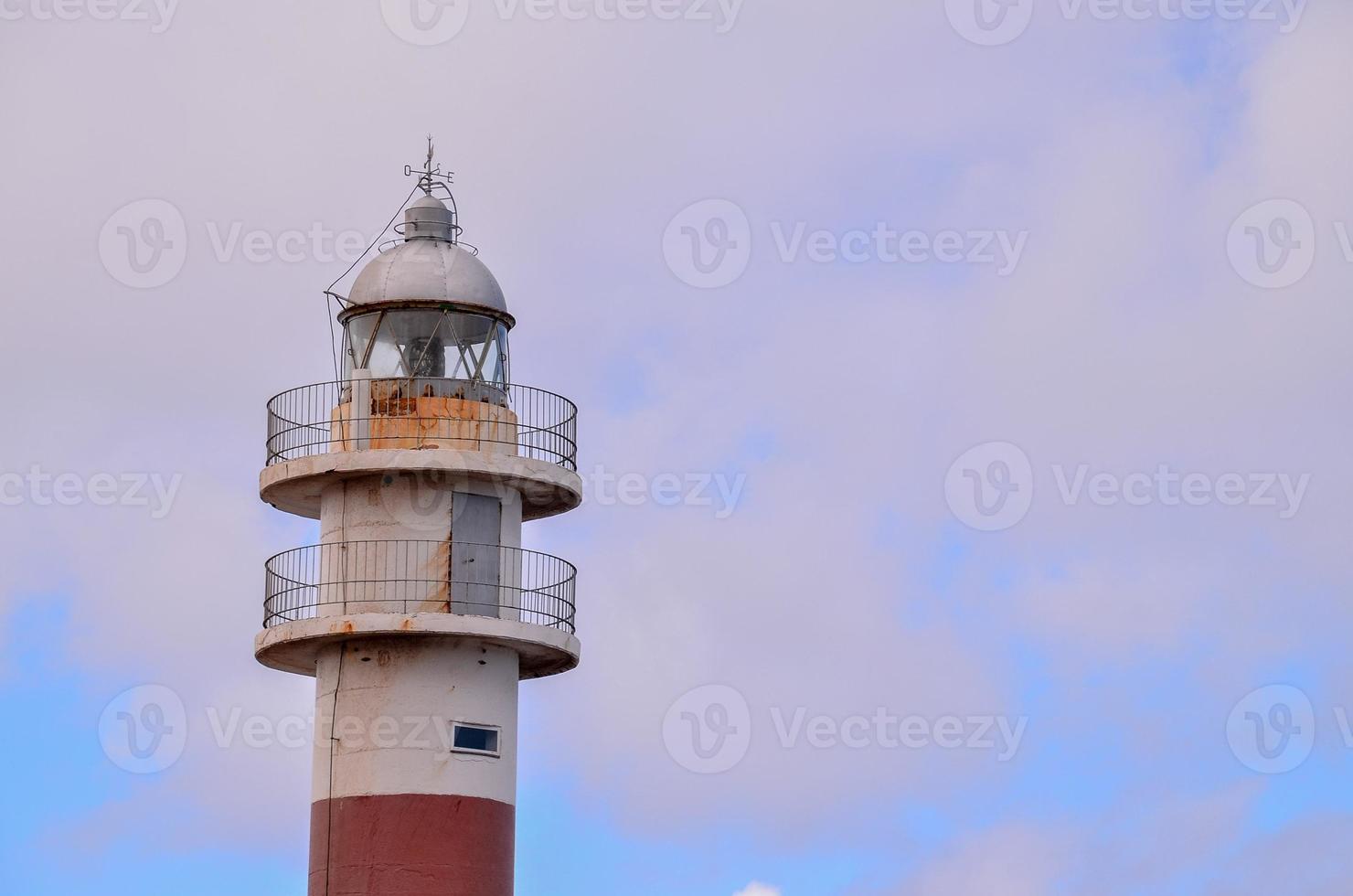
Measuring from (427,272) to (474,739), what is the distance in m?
6.27

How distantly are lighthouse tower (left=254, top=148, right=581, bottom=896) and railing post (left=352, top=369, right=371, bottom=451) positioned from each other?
0.09ft

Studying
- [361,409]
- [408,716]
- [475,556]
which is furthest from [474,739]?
[361,409]

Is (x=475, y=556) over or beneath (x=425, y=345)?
beneath

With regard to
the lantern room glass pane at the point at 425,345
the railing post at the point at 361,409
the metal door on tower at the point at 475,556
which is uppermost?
the lantern room glass pane at the point at 425,345

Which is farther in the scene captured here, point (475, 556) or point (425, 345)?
point (425, 345)

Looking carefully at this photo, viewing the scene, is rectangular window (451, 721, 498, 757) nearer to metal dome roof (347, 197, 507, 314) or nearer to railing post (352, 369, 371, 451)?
railing post (352, 369, 371, 451)

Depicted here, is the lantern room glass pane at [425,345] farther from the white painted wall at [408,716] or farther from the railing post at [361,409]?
the white painted wall at [408,716]

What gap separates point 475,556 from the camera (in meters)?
42.2

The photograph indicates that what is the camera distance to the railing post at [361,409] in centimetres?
4247

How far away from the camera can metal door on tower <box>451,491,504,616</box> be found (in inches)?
1656

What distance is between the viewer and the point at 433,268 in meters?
42.9

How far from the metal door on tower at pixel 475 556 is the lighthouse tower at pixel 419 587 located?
0.02 metres

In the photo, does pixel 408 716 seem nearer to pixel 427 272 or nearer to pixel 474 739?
pixel 474 739

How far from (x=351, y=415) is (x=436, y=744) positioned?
15.1 ft
